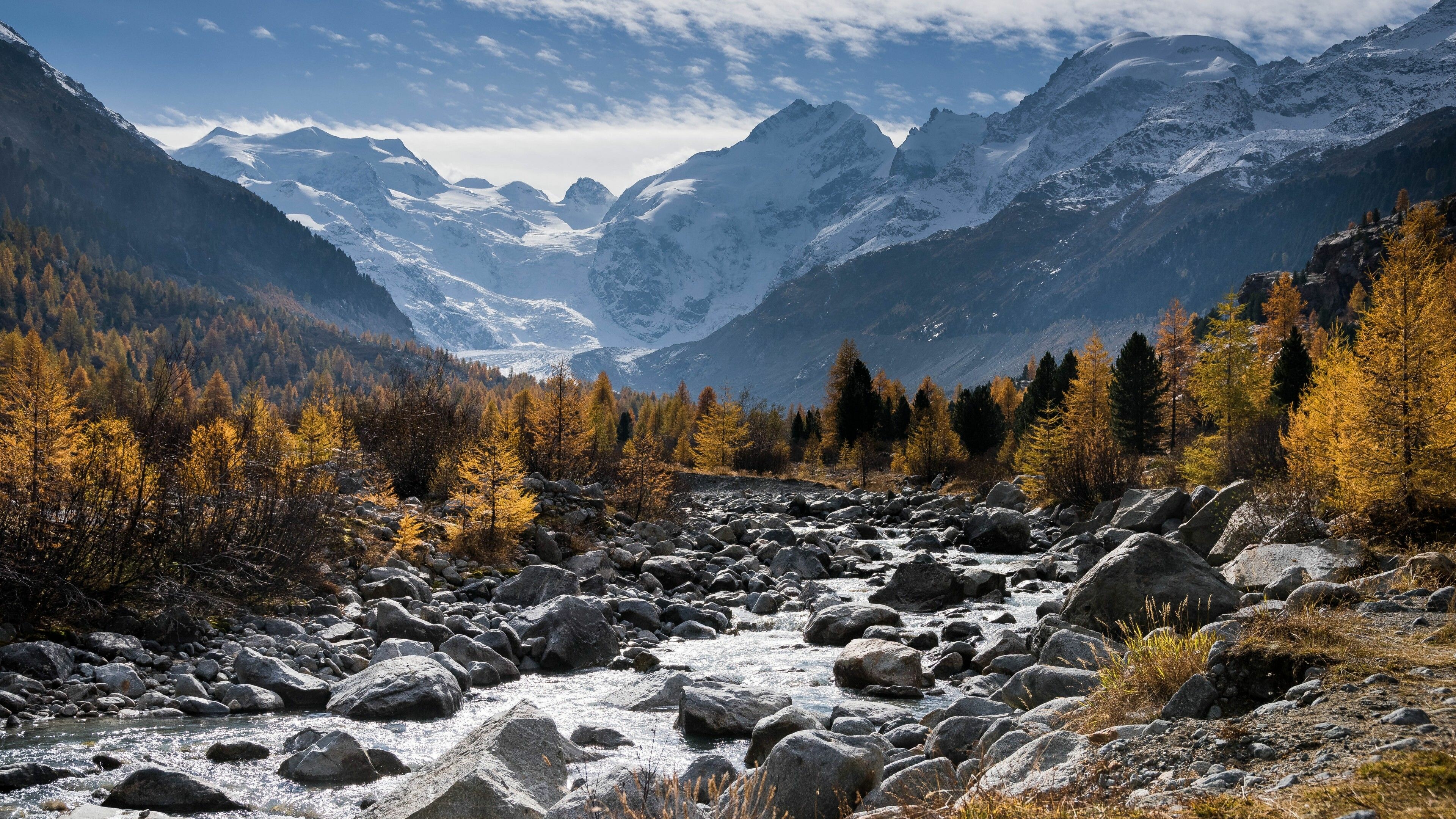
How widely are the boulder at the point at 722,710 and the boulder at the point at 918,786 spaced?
3.81 metres

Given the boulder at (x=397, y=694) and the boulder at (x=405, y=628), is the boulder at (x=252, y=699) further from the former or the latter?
the boulder at (x=405, y=628)

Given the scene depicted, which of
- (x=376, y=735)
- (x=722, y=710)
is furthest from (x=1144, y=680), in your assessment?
(x=376, y=735)

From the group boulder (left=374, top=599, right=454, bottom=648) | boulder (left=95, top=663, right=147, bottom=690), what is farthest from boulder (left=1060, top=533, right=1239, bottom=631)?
boulder (left=95, top=663, right=147, bottom=690)

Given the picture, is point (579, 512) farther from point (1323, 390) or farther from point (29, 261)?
point (29, 261)

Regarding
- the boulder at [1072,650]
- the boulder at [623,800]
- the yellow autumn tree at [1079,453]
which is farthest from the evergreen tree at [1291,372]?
the boulder at [623,800]

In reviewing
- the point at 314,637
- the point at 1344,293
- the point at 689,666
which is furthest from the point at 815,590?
the point at 1344,293

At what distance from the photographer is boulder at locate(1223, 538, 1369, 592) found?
13047 mm

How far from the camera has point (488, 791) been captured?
6676mm

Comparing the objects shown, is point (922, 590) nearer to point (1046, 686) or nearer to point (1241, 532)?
point (1241, 532)

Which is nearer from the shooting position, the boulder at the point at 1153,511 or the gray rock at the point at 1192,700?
the gray rock at the point at 1192,700

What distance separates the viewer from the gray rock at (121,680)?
10797 millimetres

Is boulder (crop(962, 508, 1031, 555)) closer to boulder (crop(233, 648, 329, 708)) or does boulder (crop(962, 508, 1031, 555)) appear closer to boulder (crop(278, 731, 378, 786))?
boulder (crop(233, 648, 329, 708))

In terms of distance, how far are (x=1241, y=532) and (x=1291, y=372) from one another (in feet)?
140

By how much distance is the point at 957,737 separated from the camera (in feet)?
29.0
